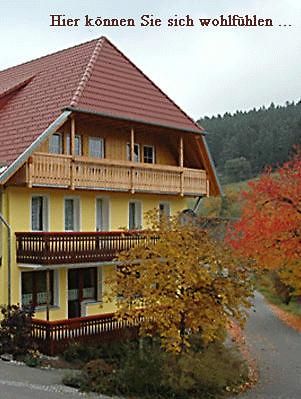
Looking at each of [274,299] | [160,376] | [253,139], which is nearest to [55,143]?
[160,376]

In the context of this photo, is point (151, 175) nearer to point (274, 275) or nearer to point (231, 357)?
point (231, 357)

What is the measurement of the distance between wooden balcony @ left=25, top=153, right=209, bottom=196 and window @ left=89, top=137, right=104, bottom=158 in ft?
4.45

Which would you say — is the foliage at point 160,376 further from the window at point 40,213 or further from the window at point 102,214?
the window at point 102,214

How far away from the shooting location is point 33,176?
2019cm

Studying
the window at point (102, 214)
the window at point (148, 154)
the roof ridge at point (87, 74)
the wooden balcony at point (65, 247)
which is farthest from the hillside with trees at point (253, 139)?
the wooden balcony at point (65, 247)

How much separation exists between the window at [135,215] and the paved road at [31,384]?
365 inches

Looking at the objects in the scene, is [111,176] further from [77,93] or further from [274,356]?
[274,356]

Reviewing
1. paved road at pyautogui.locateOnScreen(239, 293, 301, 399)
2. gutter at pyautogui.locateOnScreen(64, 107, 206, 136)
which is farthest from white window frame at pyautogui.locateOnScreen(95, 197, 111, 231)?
paved road at pyautogui.locateOnScreen(239, 293, 301, 399)

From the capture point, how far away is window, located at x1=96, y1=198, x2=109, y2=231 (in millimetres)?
24531

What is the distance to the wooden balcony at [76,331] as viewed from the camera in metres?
19.4

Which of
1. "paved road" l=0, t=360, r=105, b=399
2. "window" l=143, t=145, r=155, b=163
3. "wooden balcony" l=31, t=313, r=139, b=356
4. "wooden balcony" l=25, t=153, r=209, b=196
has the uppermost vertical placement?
"window" l=143, t=145, r=155, b=163

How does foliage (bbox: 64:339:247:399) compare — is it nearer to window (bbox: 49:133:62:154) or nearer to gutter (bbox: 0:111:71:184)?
gutter (bbox: 0:111:71:184)

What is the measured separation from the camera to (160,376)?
52.6 ft

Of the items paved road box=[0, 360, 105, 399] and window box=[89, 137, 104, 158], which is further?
window box=[89, 137, 104, 158]
